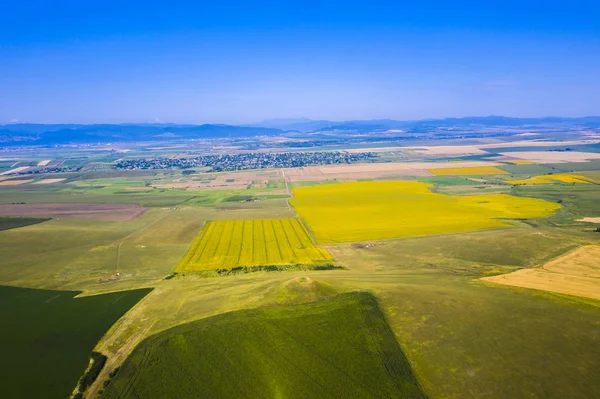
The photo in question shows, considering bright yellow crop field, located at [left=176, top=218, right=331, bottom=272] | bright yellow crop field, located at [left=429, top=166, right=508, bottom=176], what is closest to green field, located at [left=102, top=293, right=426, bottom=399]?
bright yellow crop field, located at [left=176, top=218, right=331, bottom=272]

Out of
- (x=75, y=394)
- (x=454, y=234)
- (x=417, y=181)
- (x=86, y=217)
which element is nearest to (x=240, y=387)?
(x=75, y=394)

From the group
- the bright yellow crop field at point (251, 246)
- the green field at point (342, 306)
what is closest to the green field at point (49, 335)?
the green field at point (342, 306)

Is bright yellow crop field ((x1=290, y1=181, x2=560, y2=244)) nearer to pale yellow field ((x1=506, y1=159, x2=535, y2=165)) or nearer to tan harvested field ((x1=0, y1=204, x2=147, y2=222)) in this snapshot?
tan harvested field ((x1=0, y1=204, x2=147, y2=222))

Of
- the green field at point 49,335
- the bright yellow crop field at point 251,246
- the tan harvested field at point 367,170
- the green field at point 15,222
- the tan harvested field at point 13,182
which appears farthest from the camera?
the tan harvested field at point 367,170

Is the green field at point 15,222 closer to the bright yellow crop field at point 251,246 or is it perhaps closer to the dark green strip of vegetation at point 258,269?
the bright yellow crop field at point 251,246

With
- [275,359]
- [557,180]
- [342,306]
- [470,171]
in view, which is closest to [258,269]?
[342,306]

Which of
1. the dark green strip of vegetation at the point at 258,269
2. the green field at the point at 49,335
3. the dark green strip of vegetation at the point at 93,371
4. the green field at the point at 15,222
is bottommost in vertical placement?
the dark green strip of vegetation at the point at 258,269
